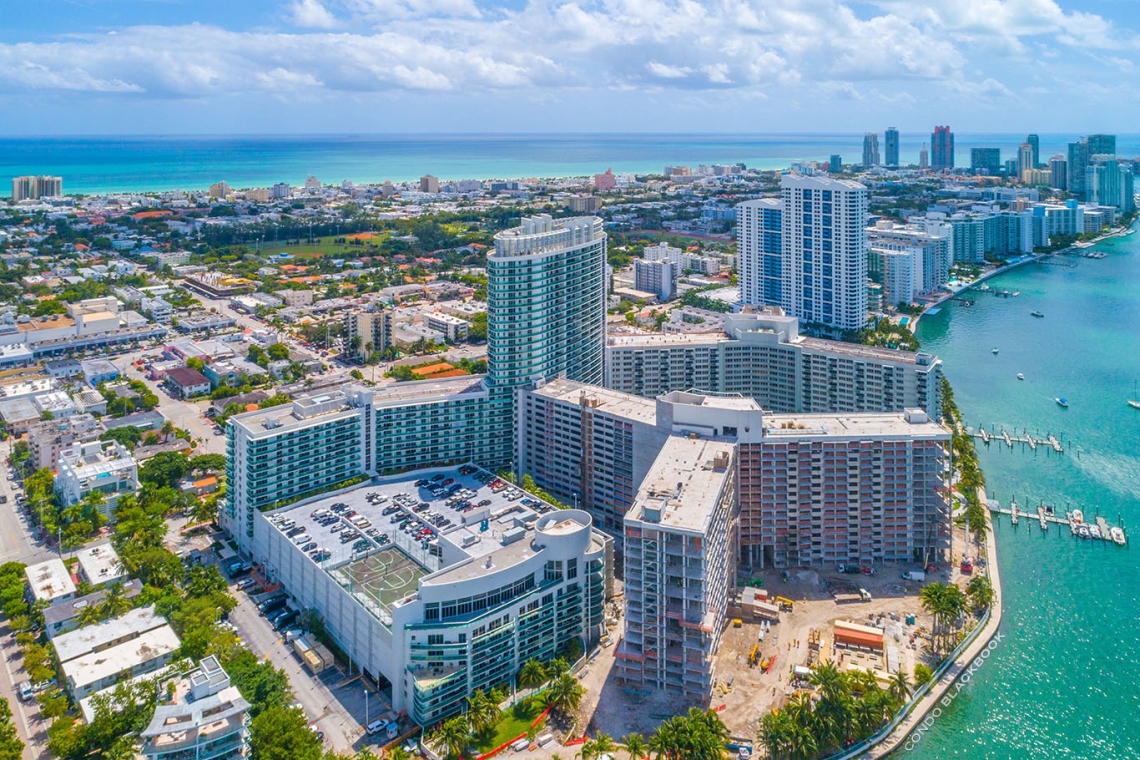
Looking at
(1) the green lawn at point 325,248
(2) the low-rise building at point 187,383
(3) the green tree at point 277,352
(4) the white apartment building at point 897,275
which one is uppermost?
(1) the green lawn at point 325,248

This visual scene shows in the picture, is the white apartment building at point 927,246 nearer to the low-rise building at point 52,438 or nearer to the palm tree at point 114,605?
the low-rise building at point 52,438

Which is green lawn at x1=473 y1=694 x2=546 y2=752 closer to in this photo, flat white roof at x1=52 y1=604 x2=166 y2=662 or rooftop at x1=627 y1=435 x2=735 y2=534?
rooftop at x1=627 y1=435 x2=735 y2=534

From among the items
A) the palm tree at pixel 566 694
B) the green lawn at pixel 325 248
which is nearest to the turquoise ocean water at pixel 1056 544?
the palm tree at pixel 566 694

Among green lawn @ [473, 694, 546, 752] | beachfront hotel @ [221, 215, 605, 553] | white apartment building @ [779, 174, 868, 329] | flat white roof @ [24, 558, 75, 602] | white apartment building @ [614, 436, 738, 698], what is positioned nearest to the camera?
green lawn @ [473, 694, 546, 752]

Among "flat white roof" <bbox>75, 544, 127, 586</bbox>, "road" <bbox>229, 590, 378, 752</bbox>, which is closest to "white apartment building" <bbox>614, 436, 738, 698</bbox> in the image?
"road" <bbox>229, 590, 378, 752</bbox>

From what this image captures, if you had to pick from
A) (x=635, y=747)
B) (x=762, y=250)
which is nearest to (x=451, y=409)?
(x=635, y=747)

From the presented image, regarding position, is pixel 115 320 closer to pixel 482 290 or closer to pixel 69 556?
pixel 482 290

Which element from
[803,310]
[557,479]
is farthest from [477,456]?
[803,310]
